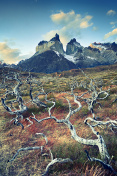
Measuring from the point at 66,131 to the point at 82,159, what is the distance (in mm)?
2253

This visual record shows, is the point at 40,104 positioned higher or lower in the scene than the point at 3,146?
higher

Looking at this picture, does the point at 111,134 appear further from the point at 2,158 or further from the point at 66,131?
the point at 2,158

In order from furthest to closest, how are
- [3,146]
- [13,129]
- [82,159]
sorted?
[13,129]
[3,146]
[82,159]

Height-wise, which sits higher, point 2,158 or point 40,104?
point 40,104

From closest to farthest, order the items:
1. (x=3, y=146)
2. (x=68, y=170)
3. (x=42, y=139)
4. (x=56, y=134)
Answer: (x=68, y=170), (x=3, y=146), (x=42, y=139), (x=56, y=134)

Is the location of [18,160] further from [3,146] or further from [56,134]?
[56,134]

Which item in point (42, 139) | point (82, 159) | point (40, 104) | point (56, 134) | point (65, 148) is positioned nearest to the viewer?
point (82, 159)

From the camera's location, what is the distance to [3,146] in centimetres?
499

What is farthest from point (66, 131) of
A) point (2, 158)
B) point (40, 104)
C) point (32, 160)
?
point (40, 104)

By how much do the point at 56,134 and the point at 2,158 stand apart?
2892mm

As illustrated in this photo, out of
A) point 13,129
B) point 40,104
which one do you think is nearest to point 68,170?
point 13,129

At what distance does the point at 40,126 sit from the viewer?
22.6 feet

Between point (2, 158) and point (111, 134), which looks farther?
point (111, 134)

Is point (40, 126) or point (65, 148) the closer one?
point (65, 148)
